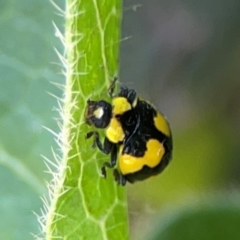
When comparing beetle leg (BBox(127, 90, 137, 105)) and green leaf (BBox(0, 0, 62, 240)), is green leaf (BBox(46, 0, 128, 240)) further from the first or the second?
beetle leg (BBox(127, 90, 137, 105))

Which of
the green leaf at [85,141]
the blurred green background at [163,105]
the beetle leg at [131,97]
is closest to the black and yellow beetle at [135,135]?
the beetle leg at [131,97]

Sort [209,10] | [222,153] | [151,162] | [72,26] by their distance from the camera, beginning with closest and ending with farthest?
[72,26]
[151,162]
[222,153]
[209,10]

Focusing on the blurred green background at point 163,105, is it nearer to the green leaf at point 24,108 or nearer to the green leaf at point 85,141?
the green leaf at point 24,108

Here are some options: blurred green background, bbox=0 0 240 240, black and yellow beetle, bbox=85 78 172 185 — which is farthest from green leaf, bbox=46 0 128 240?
black and yellow beetle, bbox=85 78 172 185

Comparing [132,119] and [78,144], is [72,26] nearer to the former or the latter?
[78,144]

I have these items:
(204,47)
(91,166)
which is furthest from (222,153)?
(91,166)

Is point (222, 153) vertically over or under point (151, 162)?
over

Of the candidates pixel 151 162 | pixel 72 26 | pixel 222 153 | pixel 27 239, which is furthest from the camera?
pixel 222 153
